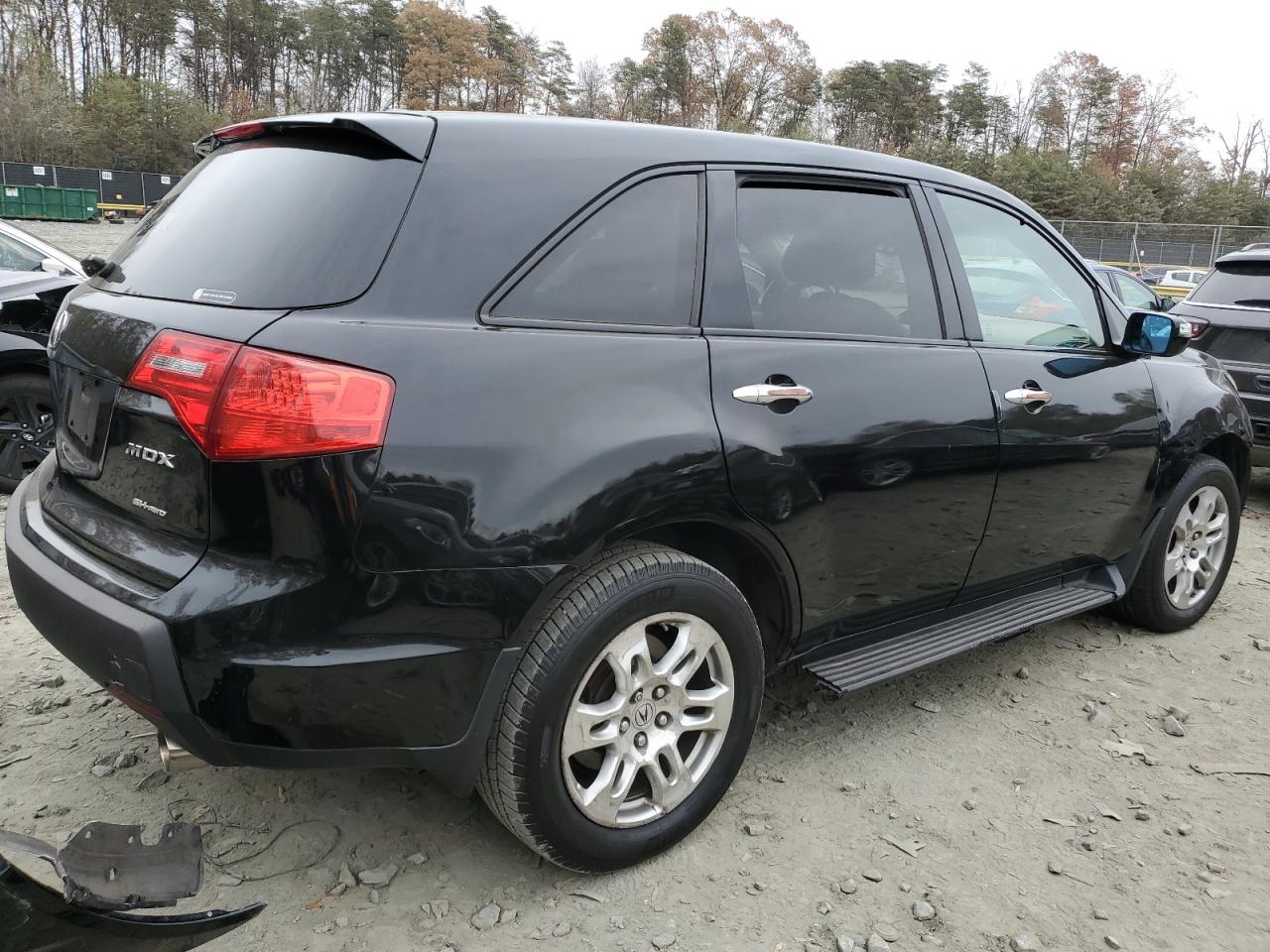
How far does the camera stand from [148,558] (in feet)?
6.59

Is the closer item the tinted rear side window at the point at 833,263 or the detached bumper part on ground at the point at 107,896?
the detached bumper part on ground at the point at 107,896

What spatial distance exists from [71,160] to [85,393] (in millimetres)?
60536

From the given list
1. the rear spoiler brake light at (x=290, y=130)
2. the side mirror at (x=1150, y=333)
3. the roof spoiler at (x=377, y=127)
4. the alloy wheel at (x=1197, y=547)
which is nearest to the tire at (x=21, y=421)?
the rear spoiler brake light at (x=290, y=130)

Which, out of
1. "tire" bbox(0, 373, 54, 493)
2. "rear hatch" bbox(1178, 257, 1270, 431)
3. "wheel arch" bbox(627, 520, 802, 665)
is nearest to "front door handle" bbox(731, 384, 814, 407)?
"wheel arch" bbox(627, 520, 802, 665)

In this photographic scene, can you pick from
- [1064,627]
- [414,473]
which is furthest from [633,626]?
[1064,627]

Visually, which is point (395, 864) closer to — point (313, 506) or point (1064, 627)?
point (313, 506)

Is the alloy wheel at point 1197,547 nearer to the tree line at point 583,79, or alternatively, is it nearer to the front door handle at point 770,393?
the front door handle at point 770,393

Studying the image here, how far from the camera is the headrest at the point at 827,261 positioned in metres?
2.74

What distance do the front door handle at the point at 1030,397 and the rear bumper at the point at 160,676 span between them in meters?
1.93

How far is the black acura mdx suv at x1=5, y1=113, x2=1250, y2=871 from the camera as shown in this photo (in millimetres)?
1902

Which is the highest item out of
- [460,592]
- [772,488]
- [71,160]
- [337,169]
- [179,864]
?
[71,160]

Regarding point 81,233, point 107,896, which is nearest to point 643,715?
point 107,896

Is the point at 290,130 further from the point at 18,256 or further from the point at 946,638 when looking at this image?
the point at 18,256

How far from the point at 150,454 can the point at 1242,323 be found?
7.03 meters
